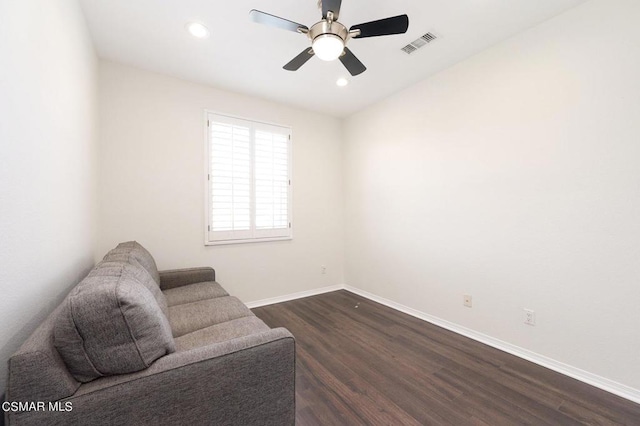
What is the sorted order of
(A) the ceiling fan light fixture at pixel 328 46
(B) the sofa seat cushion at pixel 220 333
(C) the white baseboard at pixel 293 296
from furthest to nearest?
1. (C) the white baseboard at pixel 293 296
2. (A) the ceiling fan light fixture at pixel 328 46
3. (B) the sofa seat cushion at pixel 220 333

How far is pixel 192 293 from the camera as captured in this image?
A: 2484mm

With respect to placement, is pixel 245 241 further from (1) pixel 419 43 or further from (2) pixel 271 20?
(1) pixel 419 43

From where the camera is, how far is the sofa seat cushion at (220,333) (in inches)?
60.9

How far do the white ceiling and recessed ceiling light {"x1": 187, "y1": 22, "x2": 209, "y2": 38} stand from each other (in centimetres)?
5

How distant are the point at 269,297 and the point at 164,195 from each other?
189 cm

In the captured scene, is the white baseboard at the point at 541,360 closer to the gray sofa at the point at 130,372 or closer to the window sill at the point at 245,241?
the window sill at the point at 245,241

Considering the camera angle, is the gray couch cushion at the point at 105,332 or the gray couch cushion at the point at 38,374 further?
the gray couch cushion at the point at 105,332

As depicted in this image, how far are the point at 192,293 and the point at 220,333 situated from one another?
0.99m

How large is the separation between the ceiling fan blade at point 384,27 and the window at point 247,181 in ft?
6.90

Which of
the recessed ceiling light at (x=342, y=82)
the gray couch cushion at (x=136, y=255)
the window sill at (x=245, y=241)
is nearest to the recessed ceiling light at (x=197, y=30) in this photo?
the recessed ceiling light at (x=342, y=82)

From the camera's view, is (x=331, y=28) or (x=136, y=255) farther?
(x=136, y=255)

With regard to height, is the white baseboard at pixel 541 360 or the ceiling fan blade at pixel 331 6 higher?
the ceiling fan blade at pixel 331 6

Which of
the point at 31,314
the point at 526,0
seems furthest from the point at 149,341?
the point at 526,0

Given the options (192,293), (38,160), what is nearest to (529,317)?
(192,293)
